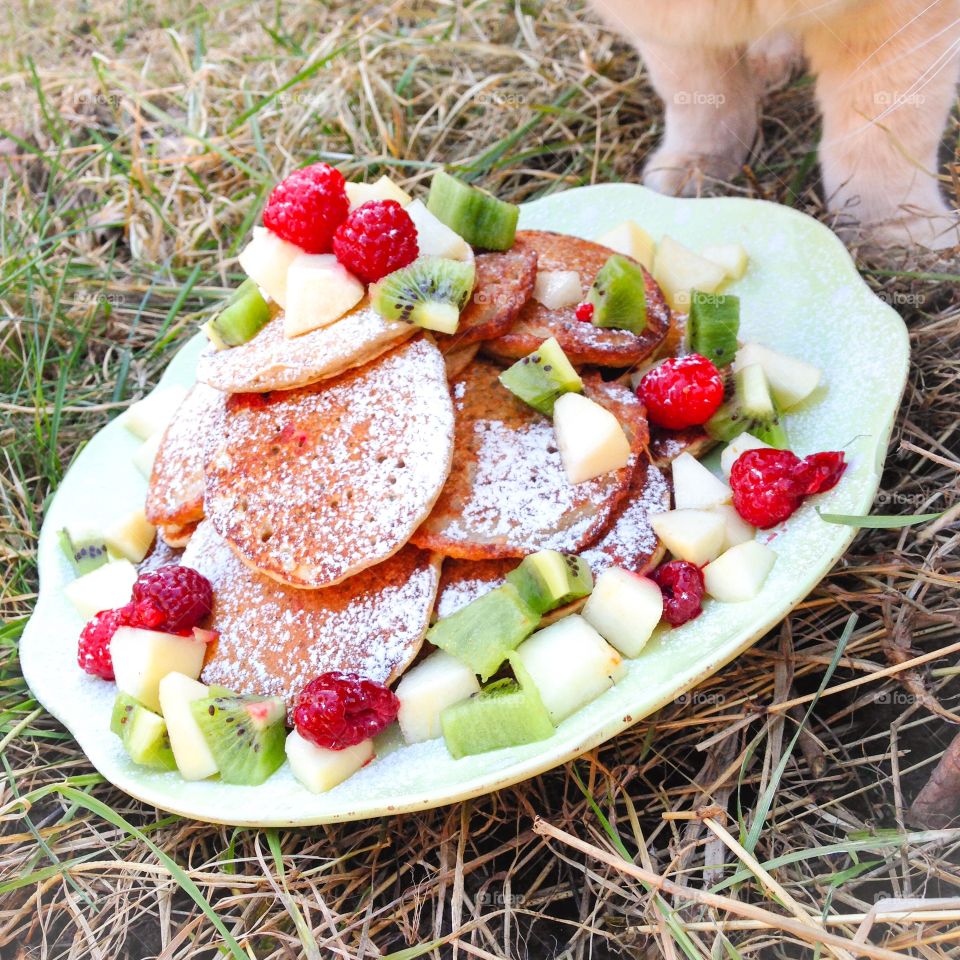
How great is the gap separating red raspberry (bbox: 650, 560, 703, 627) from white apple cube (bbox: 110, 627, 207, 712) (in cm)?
54

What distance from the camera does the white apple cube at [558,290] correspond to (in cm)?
125

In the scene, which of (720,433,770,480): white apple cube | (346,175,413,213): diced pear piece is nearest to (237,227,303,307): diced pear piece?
(346,175,413,213): diced pear piece

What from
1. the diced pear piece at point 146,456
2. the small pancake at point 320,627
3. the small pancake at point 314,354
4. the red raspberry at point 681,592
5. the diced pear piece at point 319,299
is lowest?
the diced pear piece at point 146,456

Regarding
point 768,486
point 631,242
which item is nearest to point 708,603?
point 768,486

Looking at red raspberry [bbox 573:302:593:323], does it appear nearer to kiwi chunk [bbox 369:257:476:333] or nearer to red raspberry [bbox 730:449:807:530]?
kiwi chunk [bbox 369:257:476:333]

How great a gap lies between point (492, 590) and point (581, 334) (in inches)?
14.0

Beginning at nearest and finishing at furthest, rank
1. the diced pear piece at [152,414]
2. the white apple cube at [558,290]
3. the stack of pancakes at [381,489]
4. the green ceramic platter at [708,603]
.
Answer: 1. the green ceramic platter at [708,603]
2. the stack of pancakes at [381,489]
3. the white apple cube at [558,290]
4. the diced pear piece at [152,414]

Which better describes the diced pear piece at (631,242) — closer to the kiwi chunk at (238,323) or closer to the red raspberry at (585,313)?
the red raspberry at (585,313)

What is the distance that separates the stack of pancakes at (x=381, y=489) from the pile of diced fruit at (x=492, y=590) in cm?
3

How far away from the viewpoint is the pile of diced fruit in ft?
3.25

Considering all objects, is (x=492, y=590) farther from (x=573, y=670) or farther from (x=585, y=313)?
(x=585, y=313)

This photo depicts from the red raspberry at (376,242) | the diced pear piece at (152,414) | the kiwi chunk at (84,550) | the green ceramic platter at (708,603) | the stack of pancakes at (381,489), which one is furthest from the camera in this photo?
the diced pear piece at (152,414)

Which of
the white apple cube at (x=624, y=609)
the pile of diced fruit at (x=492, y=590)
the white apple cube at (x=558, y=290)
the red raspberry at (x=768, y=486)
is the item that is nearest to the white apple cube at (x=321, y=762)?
the pile of diced fruit at (x=492, y=590)

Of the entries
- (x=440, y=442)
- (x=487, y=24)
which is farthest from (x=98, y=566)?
(x=487, y=24)
